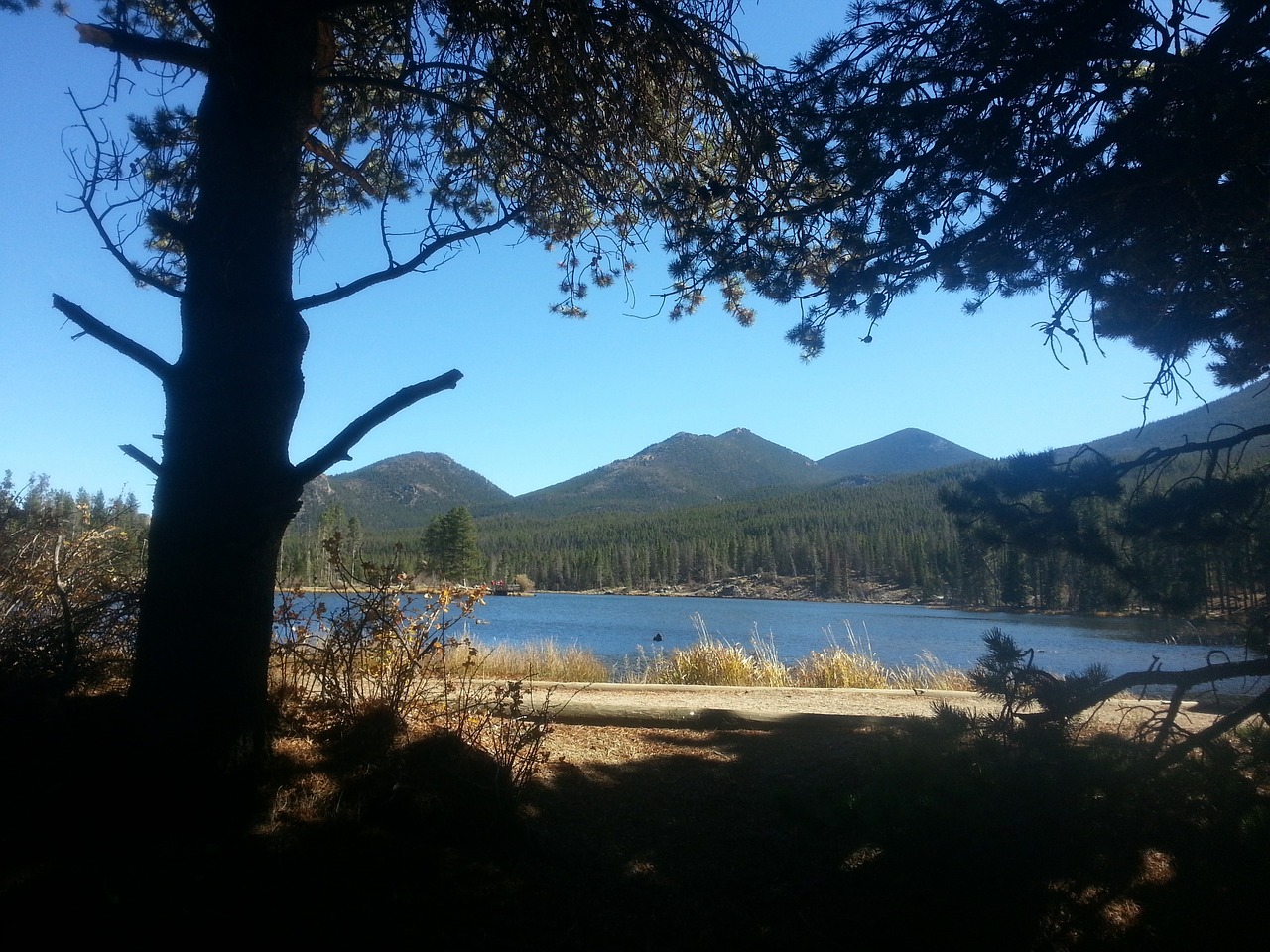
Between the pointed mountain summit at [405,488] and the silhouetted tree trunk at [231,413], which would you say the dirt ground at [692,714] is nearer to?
the silhouetted tree trunk at [231,413]

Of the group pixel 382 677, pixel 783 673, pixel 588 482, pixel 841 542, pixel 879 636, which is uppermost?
pixel 588 482

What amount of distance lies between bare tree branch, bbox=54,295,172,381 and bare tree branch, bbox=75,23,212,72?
1.34m

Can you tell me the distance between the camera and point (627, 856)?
352cm

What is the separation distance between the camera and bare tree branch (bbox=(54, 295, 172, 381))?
3.15 m

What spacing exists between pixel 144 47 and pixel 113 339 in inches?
63.3

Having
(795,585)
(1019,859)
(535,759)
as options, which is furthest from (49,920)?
(795,585)

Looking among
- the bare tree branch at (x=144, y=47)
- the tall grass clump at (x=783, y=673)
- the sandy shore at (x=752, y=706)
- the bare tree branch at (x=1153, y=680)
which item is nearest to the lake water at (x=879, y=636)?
the tall grass clump at (x=783, y=673)

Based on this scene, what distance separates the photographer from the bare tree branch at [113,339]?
3.15m

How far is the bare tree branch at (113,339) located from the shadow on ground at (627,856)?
4.71 ft

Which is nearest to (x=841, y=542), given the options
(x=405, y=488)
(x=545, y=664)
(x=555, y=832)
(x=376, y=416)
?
(x=405, y=488)

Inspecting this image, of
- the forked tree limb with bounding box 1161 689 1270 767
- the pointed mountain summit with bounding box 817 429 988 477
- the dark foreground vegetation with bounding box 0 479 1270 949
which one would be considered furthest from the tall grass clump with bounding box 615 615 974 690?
the pointed mountain summit with bounding box 817 429 988 477

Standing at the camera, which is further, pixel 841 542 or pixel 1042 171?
pixel 841 542

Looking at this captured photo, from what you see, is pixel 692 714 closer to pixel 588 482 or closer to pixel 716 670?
pixel 716 670

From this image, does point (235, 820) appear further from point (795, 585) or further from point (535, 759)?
point (795, 585)
